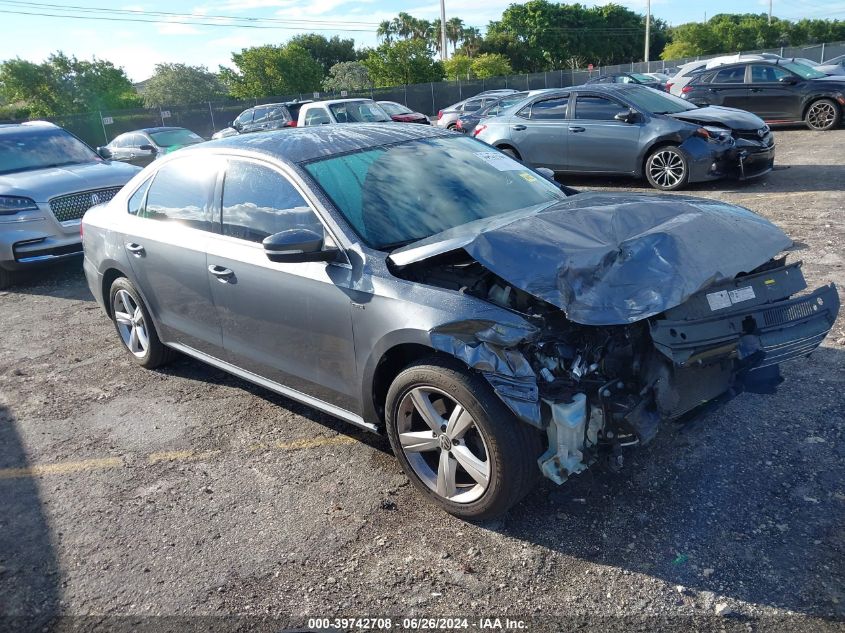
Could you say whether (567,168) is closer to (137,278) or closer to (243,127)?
(137,278)

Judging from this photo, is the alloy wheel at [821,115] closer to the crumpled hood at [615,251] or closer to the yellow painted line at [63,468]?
the crumpled hood at [615,251]

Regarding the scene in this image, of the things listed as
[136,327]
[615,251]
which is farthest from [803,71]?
[136,327]

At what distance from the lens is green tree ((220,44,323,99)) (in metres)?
48.7

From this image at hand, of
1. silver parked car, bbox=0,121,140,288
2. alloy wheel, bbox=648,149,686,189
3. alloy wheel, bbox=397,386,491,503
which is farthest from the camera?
alloy wheel, bbox=648,149,686,189

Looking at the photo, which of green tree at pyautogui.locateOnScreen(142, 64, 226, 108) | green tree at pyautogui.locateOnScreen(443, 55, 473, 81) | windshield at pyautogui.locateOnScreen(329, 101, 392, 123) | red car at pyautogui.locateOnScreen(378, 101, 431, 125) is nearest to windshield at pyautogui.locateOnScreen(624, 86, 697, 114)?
windshield at pyautogui.locateOnScreen(329, 101, 392, 123)

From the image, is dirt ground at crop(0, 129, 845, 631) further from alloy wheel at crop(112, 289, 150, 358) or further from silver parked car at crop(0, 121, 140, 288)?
silver parked car at crop(0, 121, 140, 288)

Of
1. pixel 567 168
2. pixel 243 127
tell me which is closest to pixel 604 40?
pixel 243 127

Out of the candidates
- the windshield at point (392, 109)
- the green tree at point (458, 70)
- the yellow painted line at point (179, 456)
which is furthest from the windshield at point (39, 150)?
the green tree at point (458, 70)

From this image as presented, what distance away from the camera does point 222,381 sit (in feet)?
17.1

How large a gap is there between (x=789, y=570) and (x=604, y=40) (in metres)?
90.7

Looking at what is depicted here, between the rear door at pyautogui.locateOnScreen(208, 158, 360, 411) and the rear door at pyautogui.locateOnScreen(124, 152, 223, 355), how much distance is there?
6.7 inches

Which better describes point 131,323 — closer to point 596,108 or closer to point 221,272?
point 221,272

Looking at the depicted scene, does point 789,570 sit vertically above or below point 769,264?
below

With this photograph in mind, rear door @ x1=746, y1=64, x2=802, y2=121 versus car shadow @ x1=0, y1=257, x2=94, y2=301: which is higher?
rear door @ x1=746, y1=64, x2=802, y2=121
